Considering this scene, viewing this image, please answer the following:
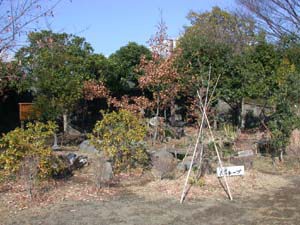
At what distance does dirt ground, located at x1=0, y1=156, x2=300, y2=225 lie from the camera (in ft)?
15.1

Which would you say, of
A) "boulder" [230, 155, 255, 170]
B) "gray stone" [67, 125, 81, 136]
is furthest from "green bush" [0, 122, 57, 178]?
"gray stone" [67, 125, 81, 136]

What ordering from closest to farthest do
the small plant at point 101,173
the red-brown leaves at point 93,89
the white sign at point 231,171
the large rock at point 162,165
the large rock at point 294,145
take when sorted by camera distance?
the small plant at point 101,173 → the white sign at point 231,171 → the large rock at point 162,165 → the large rock at point 294,145 → the red-brown leaves at point 93,89

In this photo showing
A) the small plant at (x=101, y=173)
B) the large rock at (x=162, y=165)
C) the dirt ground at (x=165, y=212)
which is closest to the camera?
the dirt ground at (x=165, y=212)

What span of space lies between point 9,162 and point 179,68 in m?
6.68

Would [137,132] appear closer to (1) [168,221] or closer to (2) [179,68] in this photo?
(1) [168,221]

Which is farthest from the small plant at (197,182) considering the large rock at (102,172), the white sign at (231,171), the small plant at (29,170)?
the small plant at (29,170)

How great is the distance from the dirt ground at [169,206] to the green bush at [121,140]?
0.51 m

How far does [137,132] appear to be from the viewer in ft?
22.3

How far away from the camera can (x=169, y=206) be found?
517cm

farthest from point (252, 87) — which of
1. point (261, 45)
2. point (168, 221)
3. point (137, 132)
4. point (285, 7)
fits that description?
point (285, 7)

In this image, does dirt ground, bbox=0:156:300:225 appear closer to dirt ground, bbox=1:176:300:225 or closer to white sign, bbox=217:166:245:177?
dirt ground, bbox=1:176:300:225

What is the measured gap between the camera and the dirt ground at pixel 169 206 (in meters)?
4.62

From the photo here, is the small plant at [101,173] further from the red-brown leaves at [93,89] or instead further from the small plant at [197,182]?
the red-brown leaves at [93,89]

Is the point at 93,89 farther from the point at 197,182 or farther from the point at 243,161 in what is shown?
the point at 197,182
